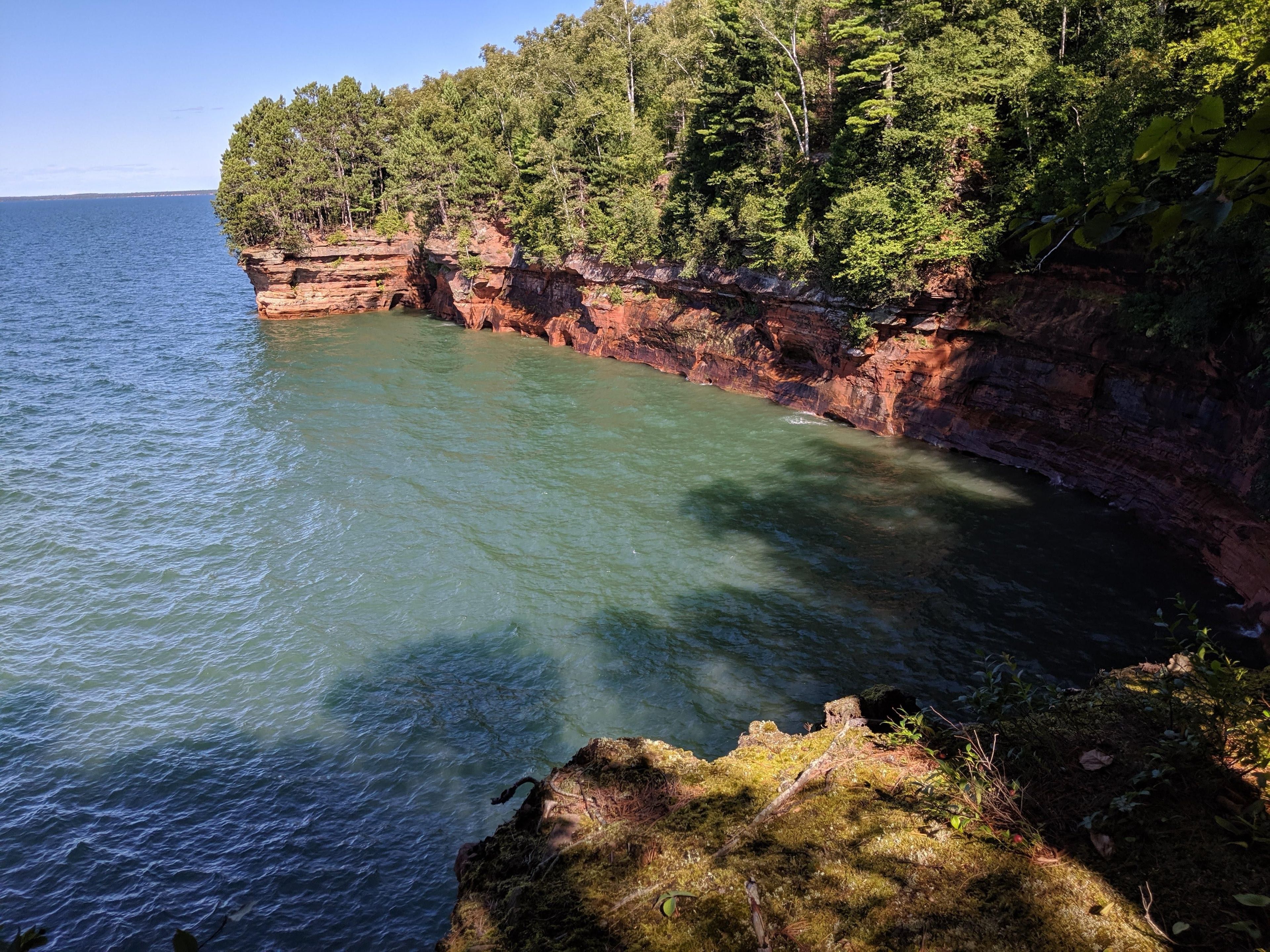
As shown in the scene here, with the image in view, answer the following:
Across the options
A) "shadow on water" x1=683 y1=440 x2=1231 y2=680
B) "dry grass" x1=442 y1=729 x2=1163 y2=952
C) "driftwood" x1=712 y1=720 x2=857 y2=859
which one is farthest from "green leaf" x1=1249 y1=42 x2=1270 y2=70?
"shadow on water" x1=683 y1=440 x2=1231 y2=680

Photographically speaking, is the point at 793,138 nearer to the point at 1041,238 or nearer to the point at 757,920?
the point at 1041,238

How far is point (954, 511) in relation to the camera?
20406 millimetres

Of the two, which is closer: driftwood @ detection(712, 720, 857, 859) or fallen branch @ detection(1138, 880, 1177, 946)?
fallen branch @ detection(1138, 880, 1177, 946)

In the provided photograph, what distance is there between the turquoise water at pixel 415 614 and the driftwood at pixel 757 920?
674 cm

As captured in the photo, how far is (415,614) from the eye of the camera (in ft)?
54.9

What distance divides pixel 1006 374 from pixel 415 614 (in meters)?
19.0

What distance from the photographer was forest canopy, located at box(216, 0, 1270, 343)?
19203 millimetres

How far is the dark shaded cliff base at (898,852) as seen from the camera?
14.0 ft

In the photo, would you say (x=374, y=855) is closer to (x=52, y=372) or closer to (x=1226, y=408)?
A: (x=1226, y=408)

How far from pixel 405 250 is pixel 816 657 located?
4704cm

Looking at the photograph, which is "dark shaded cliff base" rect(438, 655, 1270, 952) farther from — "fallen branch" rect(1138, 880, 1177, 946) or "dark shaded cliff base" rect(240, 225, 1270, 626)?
"dark shaded cliff base" rect(240, 225, 1270, 626)

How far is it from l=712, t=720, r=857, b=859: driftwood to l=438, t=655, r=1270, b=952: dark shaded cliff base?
0.01m

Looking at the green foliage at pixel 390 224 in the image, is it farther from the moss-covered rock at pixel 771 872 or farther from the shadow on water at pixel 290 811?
the moss-covered rock at pixel 771 872

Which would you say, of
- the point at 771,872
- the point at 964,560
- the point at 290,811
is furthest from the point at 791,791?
the point at 964,560
